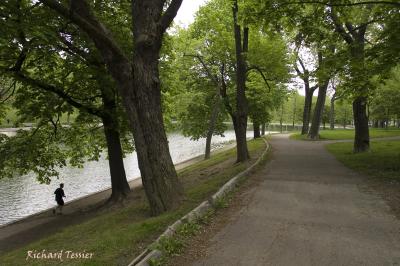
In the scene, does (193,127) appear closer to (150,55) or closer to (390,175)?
(390,175)

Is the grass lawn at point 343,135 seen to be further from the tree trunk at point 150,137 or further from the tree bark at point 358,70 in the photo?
the tree trunk at point 150,137

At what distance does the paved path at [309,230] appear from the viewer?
5.96 meters

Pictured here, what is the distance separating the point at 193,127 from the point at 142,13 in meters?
24.3

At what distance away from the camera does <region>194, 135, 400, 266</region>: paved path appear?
5.96 metres

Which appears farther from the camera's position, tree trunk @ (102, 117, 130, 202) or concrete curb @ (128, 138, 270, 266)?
tree trunk @ (102, 117, 130, 202)

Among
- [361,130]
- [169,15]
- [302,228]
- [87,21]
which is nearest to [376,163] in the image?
[361,130]

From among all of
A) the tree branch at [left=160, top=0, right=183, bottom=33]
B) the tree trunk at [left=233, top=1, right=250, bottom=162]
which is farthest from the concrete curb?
the tree trunk at [left=233, top=1, right=250, bottom=162]

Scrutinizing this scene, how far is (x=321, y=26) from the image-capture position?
53.1ft

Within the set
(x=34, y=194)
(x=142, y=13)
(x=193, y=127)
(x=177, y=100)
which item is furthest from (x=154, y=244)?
(x=193, y=127)

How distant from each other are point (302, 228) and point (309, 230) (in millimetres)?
164

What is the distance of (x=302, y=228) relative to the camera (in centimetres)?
742

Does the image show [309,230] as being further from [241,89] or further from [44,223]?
[44,223]

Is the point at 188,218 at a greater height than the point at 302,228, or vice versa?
the point at 188,218

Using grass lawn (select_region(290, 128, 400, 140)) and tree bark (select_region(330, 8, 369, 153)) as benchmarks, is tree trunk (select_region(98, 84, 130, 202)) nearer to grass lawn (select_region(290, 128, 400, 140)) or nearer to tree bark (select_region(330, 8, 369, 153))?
tree bark (select_region(330, 8, 369, 153))
